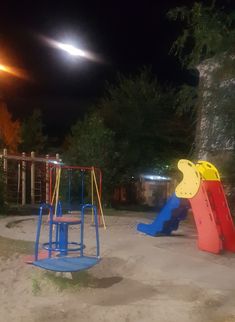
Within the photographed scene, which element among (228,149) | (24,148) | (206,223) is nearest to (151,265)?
(206,223)

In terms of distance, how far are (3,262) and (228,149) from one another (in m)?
6.16

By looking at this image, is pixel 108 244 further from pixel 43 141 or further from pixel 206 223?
pixel 43 141

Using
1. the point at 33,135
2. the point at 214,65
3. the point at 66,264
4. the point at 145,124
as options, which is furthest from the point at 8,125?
the point at 66,264

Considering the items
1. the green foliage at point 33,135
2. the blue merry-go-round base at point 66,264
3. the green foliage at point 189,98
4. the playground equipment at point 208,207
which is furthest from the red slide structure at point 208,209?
the green foliage at point 33,135

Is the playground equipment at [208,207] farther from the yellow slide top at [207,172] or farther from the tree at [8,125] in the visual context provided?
the tree at [8,125]

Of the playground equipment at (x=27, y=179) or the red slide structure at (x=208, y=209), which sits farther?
the playground equipment at (x=27, y=179)

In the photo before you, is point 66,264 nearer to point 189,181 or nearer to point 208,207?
point 208,207

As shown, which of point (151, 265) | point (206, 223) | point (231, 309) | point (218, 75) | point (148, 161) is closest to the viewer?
point (231, 309)

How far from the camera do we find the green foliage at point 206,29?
1100 centimetres

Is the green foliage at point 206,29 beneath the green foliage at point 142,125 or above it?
beneath

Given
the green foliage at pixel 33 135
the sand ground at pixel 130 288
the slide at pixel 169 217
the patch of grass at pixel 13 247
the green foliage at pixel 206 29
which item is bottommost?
the sand ground at pixel 130 288

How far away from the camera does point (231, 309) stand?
6520 millimetres

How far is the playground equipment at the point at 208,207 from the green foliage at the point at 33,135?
30268 millimetres

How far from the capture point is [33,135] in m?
40.9
